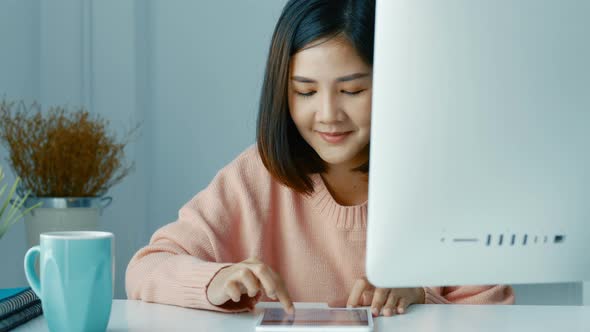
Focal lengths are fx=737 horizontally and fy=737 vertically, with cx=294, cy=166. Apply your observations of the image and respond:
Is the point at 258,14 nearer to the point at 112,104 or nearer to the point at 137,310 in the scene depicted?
the point at 112,104

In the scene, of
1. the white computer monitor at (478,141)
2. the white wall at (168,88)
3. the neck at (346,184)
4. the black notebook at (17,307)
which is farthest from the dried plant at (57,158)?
the white computer monitor at (478,141)

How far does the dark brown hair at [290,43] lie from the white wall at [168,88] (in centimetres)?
127

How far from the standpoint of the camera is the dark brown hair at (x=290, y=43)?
121cm

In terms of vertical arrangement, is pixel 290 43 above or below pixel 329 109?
above

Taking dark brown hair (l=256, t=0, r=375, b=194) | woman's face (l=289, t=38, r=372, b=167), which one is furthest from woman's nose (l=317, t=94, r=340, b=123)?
dark brown hair (l=256, t=0, r=375, b=194)

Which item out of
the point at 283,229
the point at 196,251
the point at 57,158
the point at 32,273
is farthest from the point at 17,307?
the point at 57,158

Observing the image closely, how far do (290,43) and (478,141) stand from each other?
595 millimetres

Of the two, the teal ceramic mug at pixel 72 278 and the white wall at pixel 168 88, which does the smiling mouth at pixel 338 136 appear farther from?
the white wall at pixel 168 88

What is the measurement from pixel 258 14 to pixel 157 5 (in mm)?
362

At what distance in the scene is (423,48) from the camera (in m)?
0.66

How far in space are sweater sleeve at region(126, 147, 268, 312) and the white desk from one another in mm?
22

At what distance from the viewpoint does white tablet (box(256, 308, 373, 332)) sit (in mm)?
789

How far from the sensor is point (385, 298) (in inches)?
38.9

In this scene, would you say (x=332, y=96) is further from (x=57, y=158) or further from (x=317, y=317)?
(x=57, y=158)
